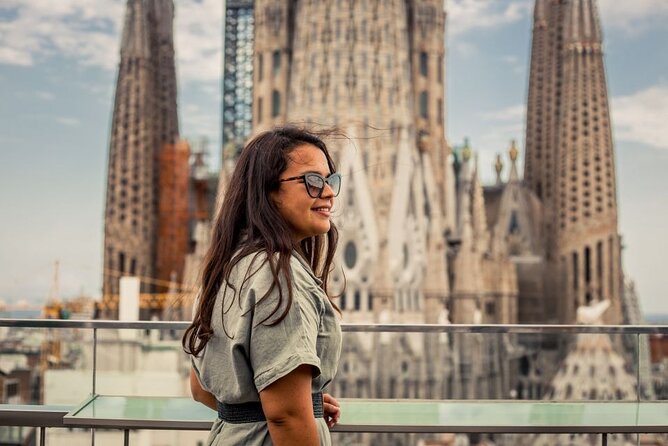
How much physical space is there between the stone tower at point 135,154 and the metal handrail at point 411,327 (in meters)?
37.8

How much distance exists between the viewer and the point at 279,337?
2.21 m

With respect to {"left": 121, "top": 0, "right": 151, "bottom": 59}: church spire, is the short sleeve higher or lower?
lower

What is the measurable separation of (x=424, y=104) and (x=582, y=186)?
7.19 metres

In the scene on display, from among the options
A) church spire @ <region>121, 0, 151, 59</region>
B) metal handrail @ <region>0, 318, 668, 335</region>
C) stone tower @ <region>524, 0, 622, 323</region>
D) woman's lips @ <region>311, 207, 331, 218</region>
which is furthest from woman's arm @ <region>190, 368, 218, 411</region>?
church spire @ <region>121, 0, 151, 59</region>

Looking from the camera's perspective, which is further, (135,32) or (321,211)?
(135,32)

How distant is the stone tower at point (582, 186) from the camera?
1623 inches

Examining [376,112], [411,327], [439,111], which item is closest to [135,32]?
[376,112]

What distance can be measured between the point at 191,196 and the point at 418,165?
12.6 m

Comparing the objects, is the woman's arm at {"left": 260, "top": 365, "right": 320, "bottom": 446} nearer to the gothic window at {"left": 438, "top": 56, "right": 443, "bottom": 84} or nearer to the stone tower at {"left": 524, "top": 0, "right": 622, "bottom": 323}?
the stone tower at {"left": 524, "top": 0, "right": 622, "bottom": 323}

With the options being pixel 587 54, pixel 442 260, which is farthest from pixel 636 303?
pixel 442 260

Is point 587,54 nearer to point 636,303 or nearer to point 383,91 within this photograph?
point 383,91

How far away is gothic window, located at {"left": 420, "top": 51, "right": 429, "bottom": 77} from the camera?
42.9m

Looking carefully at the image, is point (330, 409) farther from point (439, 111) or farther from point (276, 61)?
point (439, 111)

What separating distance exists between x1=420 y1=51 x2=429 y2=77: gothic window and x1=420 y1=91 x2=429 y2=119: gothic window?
813 mm
